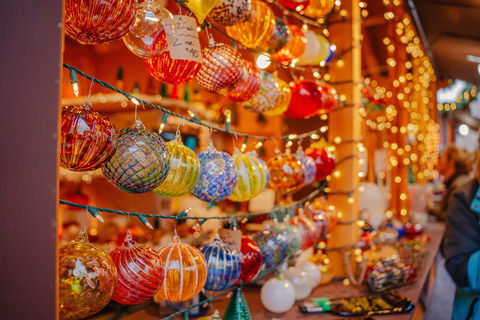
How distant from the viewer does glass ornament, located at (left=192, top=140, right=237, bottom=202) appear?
3.45 ft

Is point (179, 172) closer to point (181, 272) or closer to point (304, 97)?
point (181, 272)

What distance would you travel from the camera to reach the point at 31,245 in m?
0.60

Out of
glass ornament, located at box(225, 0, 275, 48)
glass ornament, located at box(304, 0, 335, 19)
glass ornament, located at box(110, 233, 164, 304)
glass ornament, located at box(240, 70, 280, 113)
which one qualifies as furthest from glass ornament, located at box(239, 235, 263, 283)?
glass ornament, located at box(304, 0, 335, 19)

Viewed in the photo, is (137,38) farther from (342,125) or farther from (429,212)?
(429,212)

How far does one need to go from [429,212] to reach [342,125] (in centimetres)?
468

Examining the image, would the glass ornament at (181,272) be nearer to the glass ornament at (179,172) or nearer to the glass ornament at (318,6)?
the glass ornament at (179,172)

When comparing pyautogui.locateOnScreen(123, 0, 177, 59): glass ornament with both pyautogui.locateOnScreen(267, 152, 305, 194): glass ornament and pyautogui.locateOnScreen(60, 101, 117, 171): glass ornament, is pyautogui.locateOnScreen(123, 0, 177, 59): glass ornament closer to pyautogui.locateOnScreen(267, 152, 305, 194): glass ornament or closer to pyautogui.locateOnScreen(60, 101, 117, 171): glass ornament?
pyautogui.locateOnScreen(60, 101, 117, 171): glass ornament

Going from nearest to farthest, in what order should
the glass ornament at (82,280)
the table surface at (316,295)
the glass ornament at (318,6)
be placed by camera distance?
the glass ornament at (82,280) < the table surface at (316,295) < the glass ornament at (318,6)

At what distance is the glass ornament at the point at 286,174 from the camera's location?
1410 millimetres

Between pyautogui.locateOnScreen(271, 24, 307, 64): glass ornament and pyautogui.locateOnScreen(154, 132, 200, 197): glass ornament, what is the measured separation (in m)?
0.75

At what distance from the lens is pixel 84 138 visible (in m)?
0.71

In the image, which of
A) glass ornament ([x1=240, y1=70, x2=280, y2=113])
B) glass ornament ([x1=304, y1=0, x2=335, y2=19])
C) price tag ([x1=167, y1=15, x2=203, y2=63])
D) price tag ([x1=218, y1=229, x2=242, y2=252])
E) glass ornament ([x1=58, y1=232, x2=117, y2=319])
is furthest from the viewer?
glass ornament ([x1=304, y1=0, x2=335, y2=19])

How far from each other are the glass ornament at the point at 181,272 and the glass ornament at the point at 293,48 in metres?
0.96

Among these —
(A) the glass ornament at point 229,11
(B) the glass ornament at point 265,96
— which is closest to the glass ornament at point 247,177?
(B) the glass ornament at point 265,96
